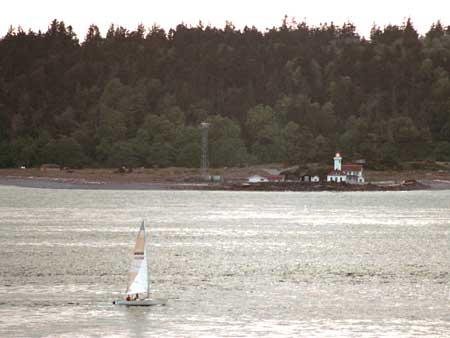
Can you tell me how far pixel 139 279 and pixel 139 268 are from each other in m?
1.18

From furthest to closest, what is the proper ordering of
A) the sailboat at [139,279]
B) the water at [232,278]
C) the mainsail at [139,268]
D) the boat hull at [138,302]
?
the boat hull at [138,302] → the water at [232,278] → the sailboat at [139,279] → the mainsail at [139,268]

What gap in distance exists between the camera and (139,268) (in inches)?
1857

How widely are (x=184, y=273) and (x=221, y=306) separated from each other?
1386cm

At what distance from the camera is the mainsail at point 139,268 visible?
45781mm

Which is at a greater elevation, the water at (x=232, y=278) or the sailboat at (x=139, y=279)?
the sailboat at (x=139, y=279)

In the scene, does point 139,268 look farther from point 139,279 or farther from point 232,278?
point 232,278

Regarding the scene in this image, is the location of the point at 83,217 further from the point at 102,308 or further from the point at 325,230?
the point at 102,308

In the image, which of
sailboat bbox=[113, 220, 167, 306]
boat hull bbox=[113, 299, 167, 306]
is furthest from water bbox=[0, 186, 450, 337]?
sailboat bbox=[113, 220, 167, 306]

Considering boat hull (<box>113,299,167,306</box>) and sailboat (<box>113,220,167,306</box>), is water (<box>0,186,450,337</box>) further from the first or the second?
sailboat (<box>113,220,167,306</box>)

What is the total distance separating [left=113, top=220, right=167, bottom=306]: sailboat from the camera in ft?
151

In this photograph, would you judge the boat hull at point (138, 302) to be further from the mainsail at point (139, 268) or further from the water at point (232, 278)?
the mainsail at point (139, 268)

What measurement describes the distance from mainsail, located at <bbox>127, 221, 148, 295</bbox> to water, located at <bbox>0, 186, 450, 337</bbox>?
3.53ft

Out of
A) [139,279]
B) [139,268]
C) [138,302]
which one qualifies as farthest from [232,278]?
[139,268]

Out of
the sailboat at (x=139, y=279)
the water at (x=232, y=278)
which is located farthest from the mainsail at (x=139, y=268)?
the water at (x=232, y=278)
